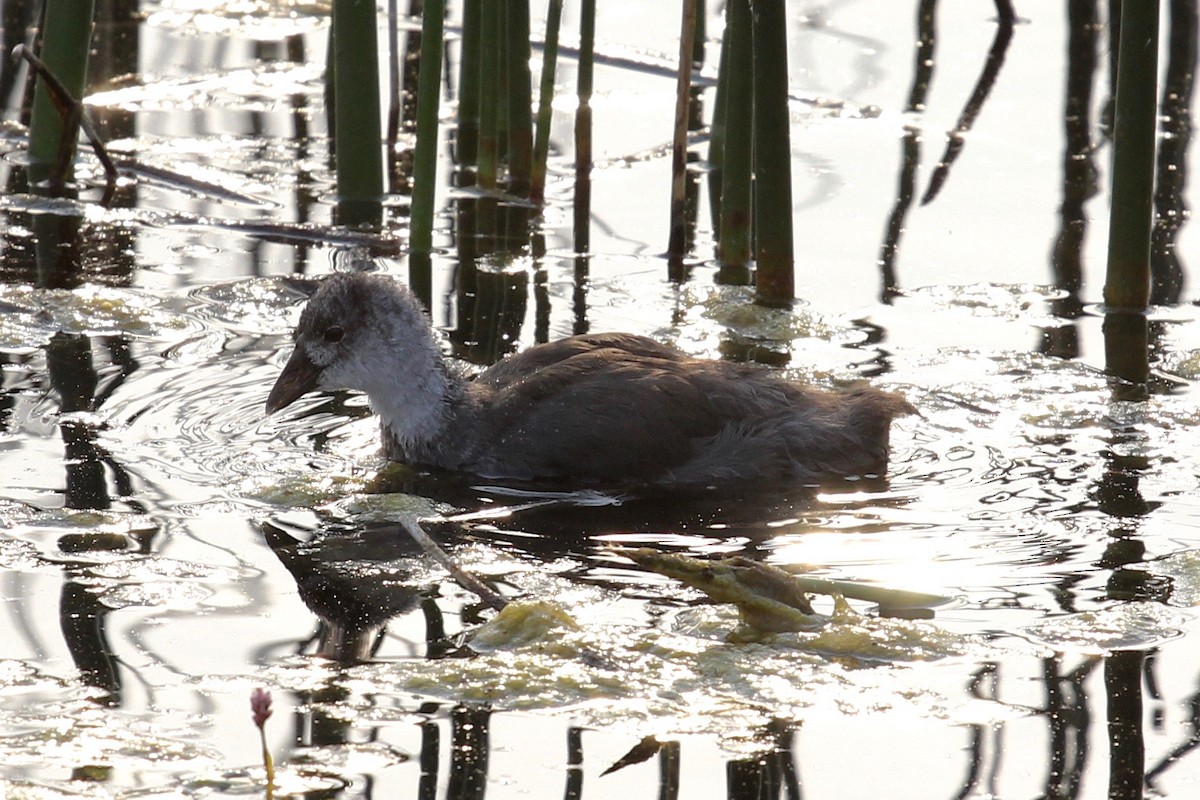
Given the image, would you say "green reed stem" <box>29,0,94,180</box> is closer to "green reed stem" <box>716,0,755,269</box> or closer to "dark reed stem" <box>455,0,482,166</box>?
"dark reed stem" <box>455,0,482,166</box>

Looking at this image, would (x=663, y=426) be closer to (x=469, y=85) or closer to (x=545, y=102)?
(x=545, y=102)

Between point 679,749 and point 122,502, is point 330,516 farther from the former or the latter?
point 679,749

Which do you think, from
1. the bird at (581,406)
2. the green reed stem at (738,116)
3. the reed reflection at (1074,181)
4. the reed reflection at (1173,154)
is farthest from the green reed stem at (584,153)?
the reed reflection at (1173,154)

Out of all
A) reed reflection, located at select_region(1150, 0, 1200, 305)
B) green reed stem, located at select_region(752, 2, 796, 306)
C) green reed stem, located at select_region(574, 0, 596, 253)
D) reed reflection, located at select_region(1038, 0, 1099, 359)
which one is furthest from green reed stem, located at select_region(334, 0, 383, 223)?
reed reflection, located at select_region(1150, 0, 1200, 305)

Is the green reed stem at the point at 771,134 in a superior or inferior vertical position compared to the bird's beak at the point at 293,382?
superior

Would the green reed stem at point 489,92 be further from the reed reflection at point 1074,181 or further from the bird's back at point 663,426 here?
the reed reflection at point 1074,181

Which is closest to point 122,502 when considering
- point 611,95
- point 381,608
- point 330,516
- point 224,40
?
point 330,516

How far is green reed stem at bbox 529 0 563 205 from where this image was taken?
7.67 meters

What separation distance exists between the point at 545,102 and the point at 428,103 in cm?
107

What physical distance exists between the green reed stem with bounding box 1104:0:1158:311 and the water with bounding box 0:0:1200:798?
588 mm

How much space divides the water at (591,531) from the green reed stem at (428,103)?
0.54 meters

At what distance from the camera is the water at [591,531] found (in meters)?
3.86

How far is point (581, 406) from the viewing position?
Result: 5.89 m

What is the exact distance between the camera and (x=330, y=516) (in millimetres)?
5473
